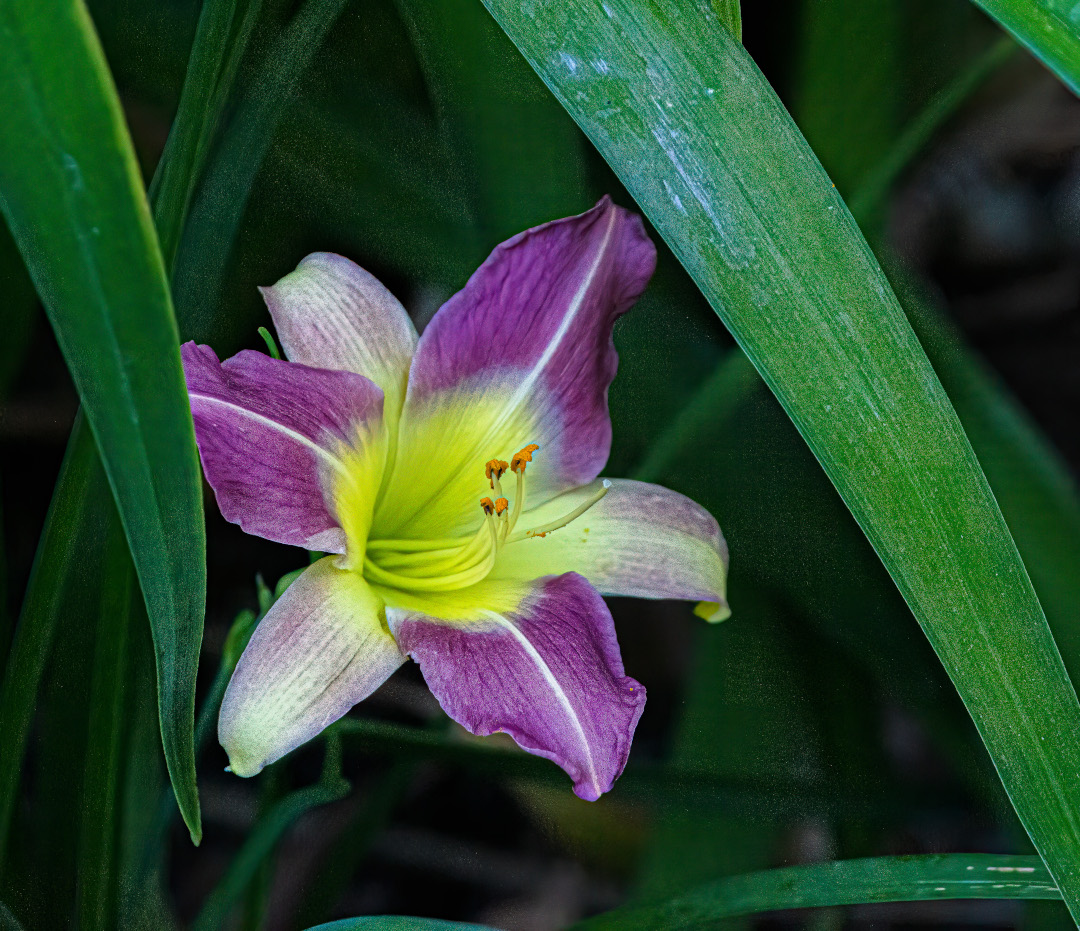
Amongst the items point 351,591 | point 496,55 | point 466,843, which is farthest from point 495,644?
point 496,55

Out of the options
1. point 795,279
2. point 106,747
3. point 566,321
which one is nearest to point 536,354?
point 566,321

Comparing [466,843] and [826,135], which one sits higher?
[826,135]

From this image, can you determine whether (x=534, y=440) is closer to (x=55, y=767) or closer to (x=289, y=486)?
(x=289, y=486)

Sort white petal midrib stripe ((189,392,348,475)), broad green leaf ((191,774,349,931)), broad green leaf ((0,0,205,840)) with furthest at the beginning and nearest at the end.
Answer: broad green leaf ((191,774,349,931)), white petal midrib stripe ((189,392,348,475)), broad green leaf ((0,0,205,840))

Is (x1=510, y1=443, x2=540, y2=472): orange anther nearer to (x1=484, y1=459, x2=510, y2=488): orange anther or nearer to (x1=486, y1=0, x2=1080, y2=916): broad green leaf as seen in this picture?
(x1=484, y1=459, x2=510, y2=488): orange anther

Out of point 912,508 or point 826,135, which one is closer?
point 912,508

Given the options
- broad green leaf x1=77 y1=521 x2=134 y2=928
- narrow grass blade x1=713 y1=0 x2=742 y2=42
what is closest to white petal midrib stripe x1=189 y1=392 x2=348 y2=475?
broad green leaf x1=77 y1=521 x2=134 y2=928

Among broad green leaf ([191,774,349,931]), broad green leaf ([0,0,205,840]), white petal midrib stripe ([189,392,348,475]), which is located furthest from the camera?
broad green leaf ([191,774,349,931])

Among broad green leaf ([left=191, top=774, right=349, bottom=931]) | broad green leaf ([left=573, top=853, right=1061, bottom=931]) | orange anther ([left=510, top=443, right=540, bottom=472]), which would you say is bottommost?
A: broad green leaf ([left=191, top=774, right=349, bottom=931])
